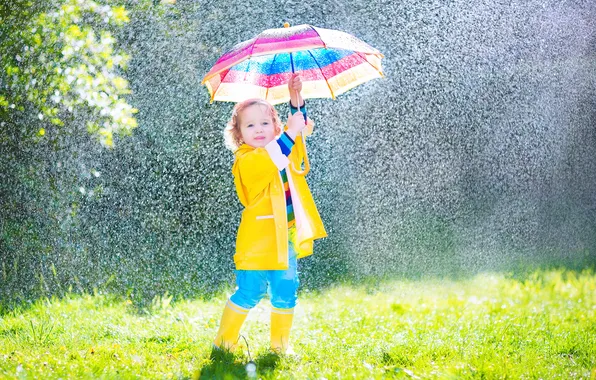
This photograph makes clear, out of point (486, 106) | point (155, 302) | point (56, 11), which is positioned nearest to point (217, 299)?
point (155, 302)

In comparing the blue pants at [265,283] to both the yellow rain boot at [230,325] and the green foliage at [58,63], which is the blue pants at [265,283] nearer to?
the yellow rain boot at [230,325]

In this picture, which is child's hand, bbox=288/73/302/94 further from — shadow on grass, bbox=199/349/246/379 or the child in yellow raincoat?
shadow on grass, bbox=199/349/246/379

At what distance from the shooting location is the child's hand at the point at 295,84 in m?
3.27

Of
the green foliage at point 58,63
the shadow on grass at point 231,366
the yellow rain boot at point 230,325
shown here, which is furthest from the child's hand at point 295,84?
the green foliage at point 58,63

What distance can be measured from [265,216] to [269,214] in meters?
0.02

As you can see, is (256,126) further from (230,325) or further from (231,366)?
(231,366)

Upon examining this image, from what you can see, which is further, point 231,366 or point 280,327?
point 280,327

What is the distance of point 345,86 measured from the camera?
11.3 feet

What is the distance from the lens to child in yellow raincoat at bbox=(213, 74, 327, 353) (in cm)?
318

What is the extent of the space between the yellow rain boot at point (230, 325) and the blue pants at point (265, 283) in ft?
0.10

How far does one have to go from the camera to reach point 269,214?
10.6ft

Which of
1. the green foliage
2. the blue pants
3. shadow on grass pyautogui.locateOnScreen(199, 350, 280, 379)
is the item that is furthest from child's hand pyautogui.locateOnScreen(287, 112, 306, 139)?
the green foliage

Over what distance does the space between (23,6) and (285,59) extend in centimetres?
284

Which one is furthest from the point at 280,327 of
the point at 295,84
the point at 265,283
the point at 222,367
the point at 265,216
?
the point at 295,84
